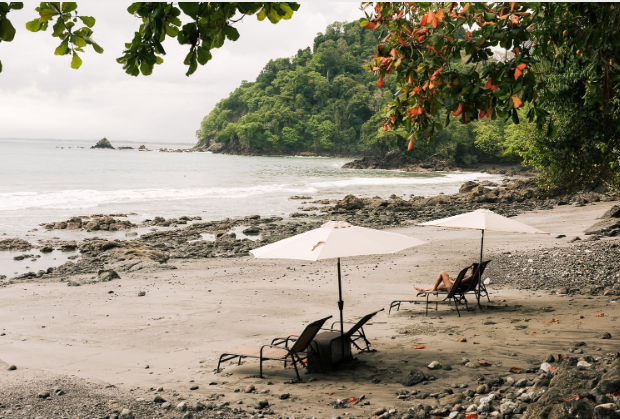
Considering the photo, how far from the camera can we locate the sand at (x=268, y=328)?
282 inches

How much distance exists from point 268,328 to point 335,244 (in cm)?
346

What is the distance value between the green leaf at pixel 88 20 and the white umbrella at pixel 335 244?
4.06m

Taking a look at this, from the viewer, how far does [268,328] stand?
10.3 meters

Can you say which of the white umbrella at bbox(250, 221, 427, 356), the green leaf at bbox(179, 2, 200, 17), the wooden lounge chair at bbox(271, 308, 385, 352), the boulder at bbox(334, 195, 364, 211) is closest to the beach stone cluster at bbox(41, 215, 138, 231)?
the boulder at bbox(334, 195, 364, 211)

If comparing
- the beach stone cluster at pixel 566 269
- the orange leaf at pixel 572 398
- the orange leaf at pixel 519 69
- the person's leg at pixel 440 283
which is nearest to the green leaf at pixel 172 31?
the orange leaf at pixel 519 69

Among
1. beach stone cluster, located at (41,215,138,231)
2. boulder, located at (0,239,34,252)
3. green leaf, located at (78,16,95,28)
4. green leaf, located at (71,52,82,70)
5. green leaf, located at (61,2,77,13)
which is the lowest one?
boulder, located at (0,239,34,252)

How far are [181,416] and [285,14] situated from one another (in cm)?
439

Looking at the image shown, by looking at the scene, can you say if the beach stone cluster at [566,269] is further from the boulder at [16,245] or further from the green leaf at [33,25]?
the boulder at [16,245]

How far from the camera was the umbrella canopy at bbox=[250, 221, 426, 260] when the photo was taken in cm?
742

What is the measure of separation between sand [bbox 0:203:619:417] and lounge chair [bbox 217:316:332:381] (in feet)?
0.80

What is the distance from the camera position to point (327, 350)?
303 inches

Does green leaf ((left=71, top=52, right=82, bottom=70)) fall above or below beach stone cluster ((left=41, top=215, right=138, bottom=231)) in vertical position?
above

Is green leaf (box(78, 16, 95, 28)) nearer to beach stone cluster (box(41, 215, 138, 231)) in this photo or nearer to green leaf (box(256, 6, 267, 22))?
green leaf (box(256, 6, 267, 22))

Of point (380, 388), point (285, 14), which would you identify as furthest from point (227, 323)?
point (285, 14)
